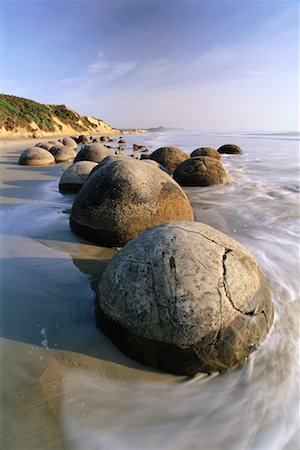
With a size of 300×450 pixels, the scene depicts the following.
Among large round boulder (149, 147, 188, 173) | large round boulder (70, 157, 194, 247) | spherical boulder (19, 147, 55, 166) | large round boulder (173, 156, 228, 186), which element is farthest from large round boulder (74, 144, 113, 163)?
large round boulder (70, 157, 194, 247)

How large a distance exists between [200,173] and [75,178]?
12.6 ft

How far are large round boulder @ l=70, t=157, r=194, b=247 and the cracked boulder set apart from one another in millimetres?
1773

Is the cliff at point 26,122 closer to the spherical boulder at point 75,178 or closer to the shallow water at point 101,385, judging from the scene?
the spherical boulder at point 75,178

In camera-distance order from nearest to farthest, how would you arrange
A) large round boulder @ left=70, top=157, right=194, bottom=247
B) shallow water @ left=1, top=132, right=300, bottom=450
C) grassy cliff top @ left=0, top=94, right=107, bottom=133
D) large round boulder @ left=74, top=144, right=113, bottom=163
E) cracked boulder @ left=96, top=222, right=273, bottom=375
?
shallow water @ left=1, top=132, right=300, bottom=450
cracked boulder @ left=96, top=222, right=273, bottom=375
large round boulder @ left=70, top=157, right=194, bottom=247
large round boulder @ left=74, top=144, right=113, bottom=163
grassy cliff top @ left=0, top=94, right=107, bottom=133

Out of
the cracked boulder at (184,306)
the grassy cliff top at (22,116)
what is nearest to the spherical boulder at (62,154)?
the cracked boulder at (184,306)

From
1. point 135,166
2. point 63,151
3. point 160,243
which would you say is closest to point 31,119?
point 63,151

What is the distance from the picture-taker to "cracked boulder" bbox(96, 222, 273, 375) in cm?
233

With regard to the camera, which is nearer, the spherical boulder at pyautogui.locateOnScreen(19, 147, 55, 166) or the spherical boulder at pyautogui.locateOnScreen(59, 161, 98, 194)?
the spherical boulder at pyautogui.locateOnScreen(59, 161, 98, 194)

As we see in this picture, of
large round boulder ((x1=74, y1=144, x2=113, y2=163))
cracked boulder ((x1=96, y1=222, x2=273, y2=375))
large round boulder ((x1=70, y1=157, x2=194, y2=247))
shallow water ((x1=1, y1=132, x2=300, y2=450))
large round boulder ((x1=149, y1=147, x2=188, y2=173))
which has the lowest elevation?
shallow water ((x1=1, y1=132, x2=300, y2=450))

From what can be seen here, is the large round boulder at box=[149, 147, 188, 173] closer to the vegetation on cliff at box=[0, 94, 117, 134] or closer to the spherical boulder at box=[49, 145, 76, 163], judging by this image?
the spherical boulder at box=[49, 145, 76, 163]

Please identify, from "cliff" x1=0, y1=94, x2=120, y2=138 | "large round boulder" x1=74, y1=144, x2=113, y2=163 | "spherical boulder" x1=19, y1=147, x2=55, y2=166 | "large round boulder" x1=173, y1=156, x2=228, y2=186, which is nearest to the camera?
"large round boulder" x1=173, y1=156, x2=228, y2=186

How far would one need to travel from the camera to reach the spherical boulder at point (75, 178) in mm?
7980

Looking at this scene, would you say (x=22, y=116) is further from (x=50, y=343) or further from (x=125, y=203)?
(x=50, y=343)

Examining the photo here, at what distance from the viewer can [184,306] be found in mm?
2326
